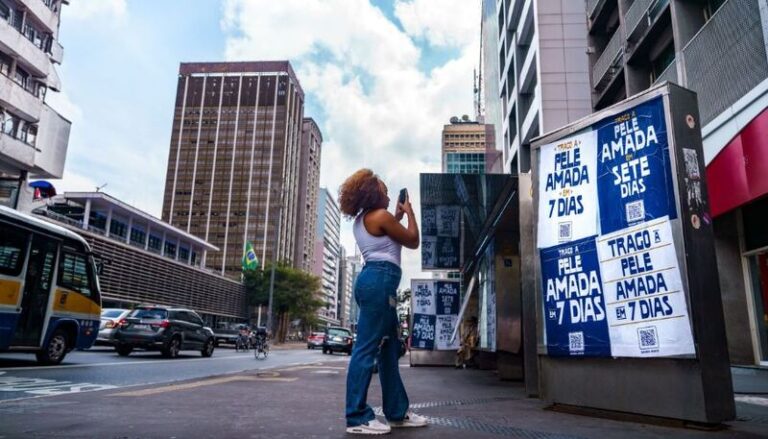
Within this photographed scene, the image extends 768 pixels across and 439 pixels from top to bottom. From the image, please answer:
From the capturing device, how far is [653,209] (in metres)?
4.07

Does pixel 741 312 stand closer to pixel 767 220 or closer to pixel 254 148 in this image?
pixel 767 220

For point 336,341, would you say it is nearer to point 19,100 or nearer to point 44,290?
point 44,290

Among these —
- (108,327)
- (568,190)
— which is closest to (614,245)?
(568,190)

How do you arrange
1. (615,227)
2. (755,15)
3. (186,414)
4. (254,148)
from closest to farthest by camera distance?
(186,414)
(615,227)
(755,15)
(254,148)

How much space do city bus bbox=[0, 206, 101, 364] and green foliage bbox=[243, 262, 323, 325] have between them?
1856 inches

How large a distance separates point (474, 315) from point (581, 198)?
10.5 m

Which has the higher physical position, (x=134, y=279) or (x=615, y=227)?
(x=134, y=279)

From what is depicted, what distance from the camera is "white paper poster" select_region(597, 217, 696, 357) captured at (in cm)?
380

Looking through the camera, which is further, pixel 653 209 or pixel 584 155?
pixel 584 155

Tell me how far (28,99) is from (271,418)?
32429mm

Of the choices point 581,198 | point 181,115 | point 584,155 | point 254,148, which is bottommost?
point 581,198

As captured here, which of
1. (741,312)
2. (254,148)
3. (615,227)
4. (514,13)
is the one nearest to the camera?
(615,227)

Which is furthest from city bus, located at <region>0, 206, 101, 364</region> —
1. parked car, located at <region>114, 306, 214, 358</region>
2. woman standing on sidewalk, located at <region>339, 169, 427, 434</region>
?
woman standing on sidewalk, located at <region>339, 169, 427, 434</region>

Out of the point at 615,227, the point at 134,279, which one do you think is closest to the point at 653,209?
the point at 615,227
